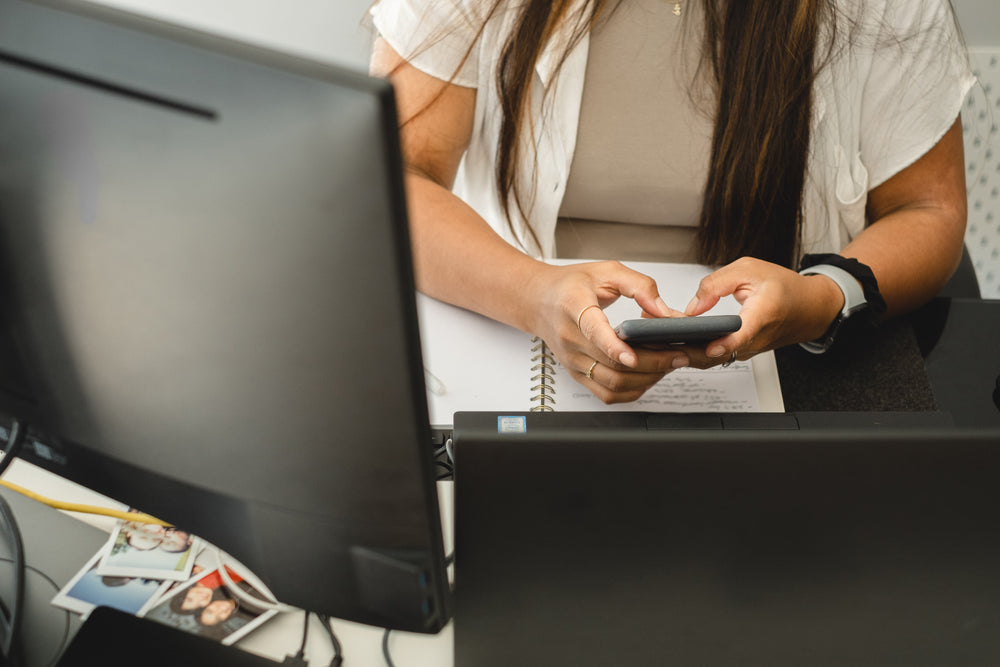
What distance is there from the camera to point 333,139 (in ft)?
0.72

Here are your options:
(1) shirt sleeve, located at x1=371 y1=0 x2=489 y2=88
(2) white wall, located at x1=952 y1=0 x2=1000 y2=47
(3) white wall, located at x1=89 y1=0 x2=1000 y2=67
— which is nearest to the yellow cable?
(1) shirt sleeve, located at x1=371 y1=0 x2=489 y2=88

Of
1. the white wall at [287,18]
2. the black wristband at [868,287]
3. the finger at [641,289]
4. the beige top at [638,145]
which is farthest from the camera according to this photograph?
→ the white wall at [287,18]

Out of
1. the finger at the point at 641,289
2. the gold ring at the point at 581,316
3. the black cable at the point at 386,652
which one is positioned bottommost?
the black cable at the point at 386,652

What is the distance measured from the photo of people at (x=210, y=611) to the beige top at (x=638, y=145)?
0.63 m

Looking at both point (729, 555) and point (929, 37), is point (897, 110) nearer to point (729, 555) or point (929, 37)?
point (929, 37)

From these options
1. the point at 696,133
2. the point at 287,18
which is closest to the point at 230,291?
the point at 696,133

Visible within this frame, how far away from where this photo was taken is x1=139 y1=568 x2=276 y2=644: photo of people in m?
0.48

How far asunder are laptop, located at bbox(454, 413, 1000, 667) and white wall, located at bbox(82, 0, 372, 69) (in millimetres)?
1170

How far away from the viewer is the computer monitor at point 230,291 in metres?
0.23

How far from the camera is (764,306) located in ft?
2.02

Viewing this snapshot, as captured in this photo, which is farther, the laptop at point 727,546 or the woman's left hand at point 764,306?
the woman's left hand at point 764,306

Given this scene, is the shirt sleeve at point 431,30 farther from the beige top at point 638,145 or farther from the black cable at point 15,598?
the black cable at point 15,598

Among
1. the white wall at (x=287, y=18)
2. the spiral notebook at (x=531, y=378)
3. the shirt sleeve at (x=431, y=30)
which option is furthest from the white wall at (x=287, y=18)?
the spiral notebook at (x=531, y=378)

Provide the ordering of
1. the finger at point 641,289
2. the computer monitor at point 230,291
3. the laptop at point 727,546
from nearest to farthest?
the computer monitor at point 230,291
the laptop at point 727,546
the finger at point 641,289
